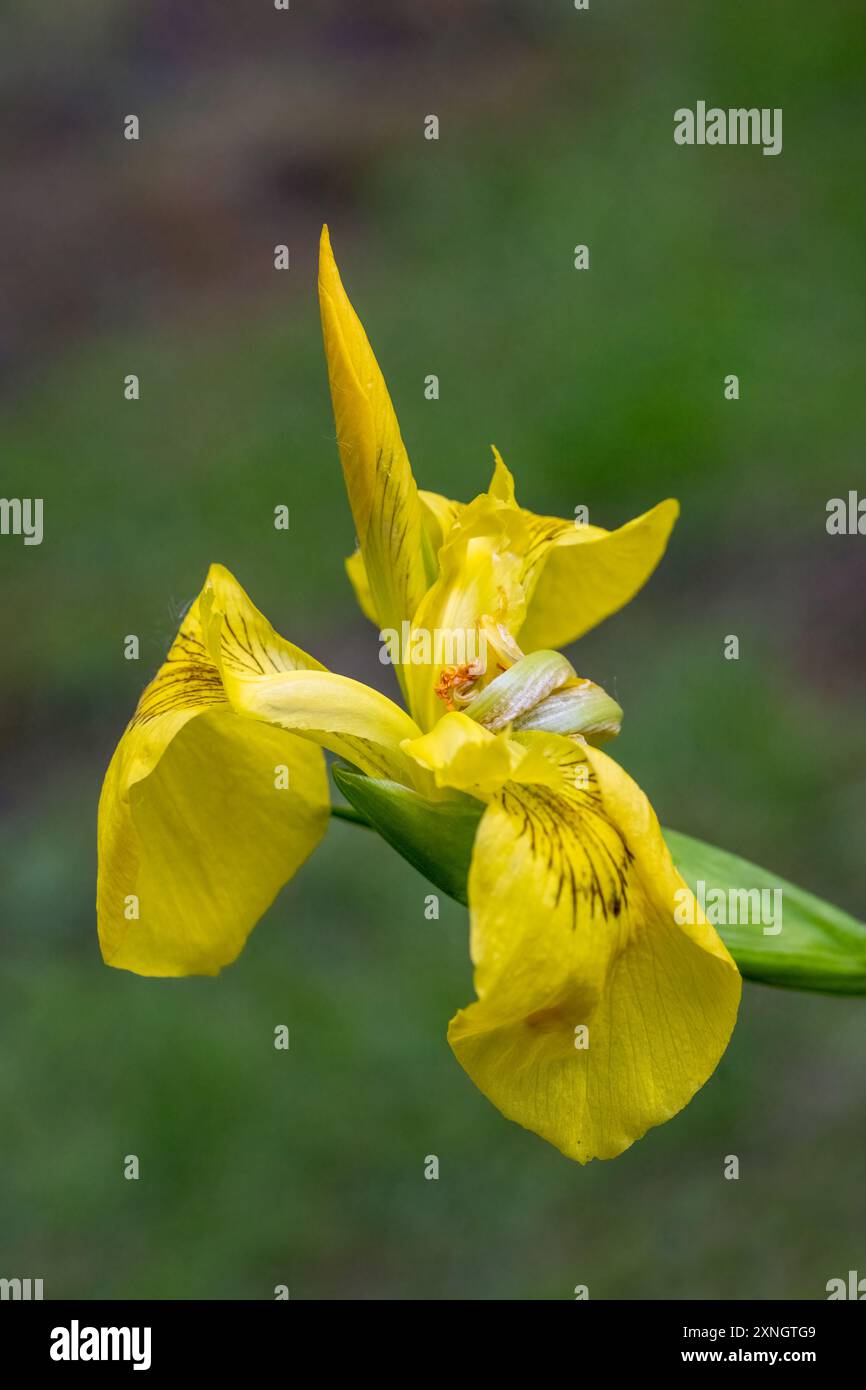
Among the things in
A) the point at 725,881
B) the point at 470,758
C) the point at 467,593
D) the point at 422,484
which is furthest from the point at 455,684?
the point at 422,484

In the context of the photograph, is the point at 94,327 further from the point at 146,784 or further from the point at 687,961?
the point at 687,961

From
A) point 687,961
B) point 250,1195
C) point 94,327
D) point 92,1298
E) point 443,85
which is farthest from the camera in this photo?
point 443,85

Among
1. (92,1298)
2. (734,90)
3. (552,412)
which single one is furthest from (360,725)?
(734,90)

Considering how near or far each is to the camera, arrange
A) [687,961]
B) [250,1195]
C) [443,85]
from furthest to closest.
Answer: [443,85]
[250,1195]
[687,961]

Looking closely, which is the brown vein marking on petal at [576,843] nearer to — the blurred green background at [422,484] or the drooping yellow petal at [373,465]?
the drooping yellow petal at [373,465]

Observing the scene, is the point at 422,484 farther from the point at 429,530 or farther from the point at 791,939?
the point at 791,939

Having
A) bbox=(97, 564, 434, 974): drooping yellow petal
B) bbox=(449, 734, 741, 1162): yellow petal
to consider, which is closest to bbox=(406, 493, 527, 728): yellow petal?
bbox=(97, 564, 434, 974): drooping yellow petal

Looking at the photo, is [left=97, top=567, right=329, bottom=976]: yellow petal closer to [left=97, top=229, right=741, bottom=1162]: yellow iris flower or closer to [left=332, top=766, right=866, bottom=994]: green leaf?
[left=97, top=229, right=741, bottom=1162]: yellow iris flower
